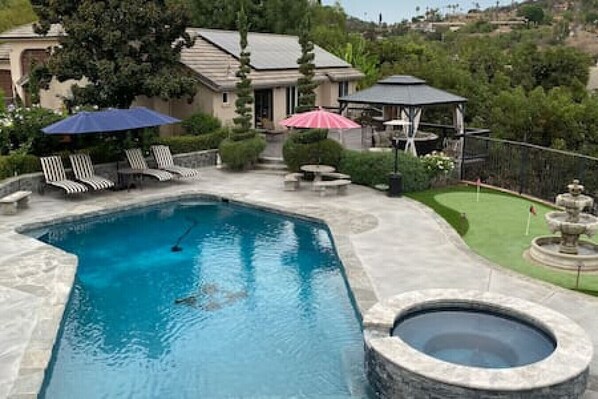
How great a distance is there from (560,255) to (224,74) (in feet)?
53.7

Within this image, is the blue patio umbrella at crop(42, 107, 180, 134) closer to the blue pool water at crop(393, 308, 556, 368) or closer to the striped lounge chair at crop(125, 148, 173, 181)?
the striped lounge chair at crop(125, 148, 173, 181)

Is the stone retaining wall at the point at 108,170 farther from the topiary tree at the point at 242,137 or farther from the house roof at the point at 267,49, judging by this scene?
the house roof at the point at 267,49

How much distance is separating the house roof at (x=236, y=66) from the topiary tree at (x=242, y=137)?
200 cm

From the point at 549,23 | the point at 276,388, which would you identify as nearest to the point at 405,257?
the point at 276,388

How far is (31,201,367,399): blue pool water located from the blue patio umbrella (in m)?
2.77

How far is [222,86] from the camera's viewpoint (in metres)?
23.3

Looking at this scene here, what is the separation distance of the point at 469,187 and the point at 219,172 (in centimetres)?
875

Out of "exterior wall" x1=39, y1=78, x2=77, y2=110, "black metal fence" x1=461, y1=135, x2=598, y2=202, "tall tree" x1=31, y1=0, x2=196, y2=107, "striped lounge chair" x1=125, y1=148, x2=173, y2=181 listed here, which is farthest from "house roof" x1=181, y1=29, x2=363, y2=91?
"black metal fence" x1=461, y1=135, x2=598, y2=202

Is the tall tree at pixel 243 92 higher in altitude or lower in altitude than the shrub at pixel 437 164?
higher

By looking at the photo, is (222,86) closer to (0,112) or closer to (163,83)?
(163,83)

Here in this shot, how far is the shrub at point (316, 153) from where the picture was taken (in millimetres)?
19625

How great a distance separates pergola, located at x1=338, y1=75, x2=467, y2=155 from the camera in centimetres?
1956

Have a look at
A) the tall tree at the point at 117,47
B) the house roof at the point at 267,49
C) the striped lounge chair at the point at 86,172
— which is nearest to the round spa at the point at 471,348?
the striped lounge chair at the point at 86,172

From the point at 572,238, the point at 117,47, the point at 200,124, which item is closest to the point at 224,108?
the point at 200,124
